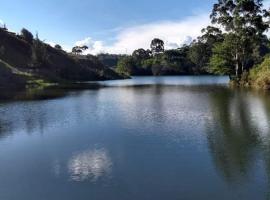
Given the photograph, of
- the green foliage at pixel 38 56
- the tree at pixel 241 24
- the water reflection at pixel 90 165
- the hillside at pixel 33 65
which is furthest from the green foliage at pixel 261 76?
the green foliage at pixel 38 56

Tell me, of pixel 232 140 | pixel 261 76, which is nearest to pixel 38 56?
pixel 261 76

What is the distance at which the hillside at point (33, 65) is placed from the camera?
12493 cm

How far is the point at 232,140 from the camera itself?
119 ft

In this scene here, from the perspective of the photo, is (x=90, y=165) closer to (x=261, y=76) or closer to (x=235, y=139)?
(x=235, y=139)

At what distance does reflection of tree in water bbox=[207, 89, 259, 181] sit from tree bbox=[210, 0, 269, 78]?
177ft

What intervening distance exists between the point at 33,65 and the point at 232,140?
135762 mm

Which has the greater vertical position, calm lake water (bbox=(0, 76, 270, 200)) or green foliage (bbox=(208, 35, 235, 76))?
green foliage (bbox=(208, 35, 235, 76))

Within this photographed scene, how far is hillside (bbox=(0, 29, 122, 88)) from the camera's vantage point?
124931 mm

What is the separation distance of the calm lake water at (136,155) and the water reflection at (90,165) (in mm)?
Answer: 65

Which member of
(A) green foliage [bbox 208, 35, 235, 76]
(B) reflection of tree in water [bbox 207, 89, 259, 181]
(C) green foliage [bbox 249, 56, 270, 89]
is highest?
(A) green foliage [bbox 208, 35, 235, 76]

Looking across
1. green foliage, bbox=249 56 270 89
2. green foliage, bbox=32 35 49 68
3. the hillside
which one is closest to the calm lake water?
green foliage, bbox=249 56 270 89

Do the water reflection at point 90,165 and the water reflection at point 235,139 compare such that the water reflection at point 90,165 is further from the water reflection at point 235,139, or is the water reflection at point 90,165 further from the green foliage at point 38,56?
the green foliage at point 38,56

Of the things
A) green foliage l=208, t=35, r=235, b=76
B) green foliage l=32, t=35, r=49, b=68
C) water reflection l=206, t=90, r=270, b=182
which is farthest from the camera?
green foliage l=32, t=35, r=49, b=68

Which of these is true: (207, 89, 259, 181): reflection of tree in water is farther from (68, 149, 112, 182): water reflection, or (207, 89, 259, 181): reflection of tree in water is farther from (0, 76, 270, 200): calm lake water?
(68, 149, 112, 182): water reflection
